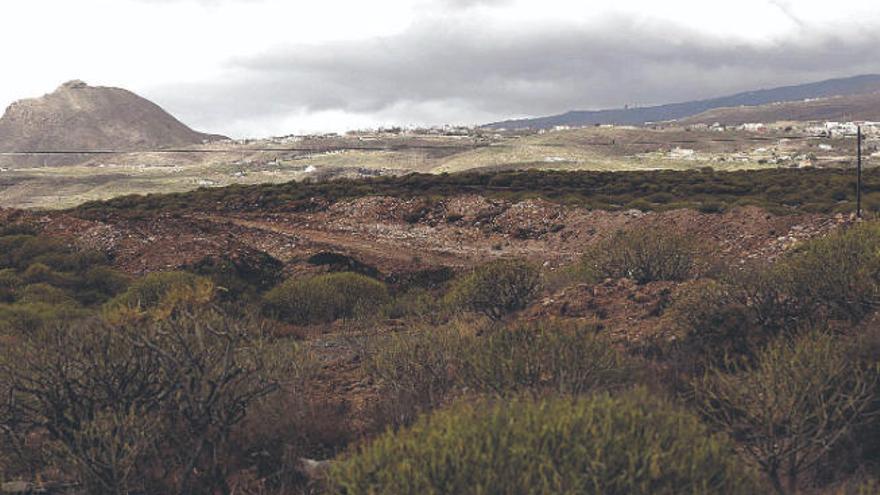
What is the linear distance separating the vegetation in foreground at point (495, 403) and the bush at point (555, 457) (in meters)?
0.03

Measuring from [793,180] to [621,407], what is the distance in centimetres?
5356

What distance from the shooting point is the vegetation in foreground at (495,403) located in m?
7.14

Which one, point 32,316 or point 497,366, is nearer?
point 497,366

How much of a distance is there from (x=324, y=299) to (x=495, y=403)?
63.0ft

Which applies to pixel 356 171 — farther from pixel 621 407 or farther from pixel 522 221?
pixel 621 407

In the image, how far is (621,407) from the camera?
7.87 m

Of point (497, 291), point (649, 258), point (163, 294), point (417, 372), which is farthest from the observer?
point (163, 294)

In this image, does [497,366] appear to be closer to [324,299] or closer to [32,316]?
[324,299]

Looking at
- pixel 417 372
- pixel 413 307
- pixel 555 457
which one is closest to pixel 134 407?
pixel 417 372

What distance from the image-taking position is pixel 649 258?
73.3ft

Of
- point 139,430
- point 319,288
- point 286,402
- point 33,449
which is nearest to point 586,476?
point 139,430

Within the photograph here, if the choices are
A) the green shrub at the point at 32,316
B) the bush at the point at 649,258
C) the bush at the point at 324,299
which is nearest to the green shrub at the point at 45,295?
the green shrub at the point at 32,316

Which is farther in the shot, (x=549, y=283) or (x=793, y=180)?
(x=793, y=180)

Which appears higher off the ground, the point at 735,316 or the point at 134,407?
the point at 134,407
